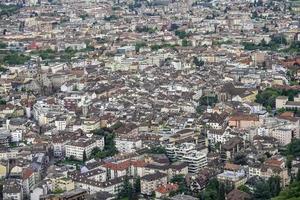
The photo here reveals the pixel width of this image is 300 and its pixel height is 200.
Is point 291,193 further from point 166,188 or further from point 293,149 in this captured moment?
point 293,149

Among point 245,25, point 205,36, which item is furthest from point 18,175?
point 245,25

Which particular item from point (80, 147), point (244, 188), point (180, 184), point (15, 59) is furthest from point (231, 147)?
point (15, 59)

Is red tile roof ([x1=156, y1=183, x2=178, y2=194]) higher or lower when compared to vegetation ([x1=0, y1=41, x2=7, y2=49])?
lower

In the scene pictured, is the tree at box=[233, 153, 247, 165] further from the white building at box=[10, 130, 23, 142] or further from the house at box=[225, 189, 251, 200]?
the white building at box=[10, 130, 23, 142]

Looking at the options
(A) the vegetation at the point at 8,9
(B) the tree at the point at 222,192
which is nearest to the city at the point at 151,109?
(B) the tree at the point at 222,192

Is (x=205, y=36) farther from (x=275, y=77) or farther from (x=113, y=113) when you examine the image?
(x=113, y=113)

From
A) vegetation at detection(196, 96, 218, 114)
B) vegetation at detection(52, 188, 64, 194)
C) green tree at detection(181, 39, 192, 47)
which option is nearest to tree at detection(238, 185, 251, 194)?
vegetation at detection(52, 188, 64, 194)
